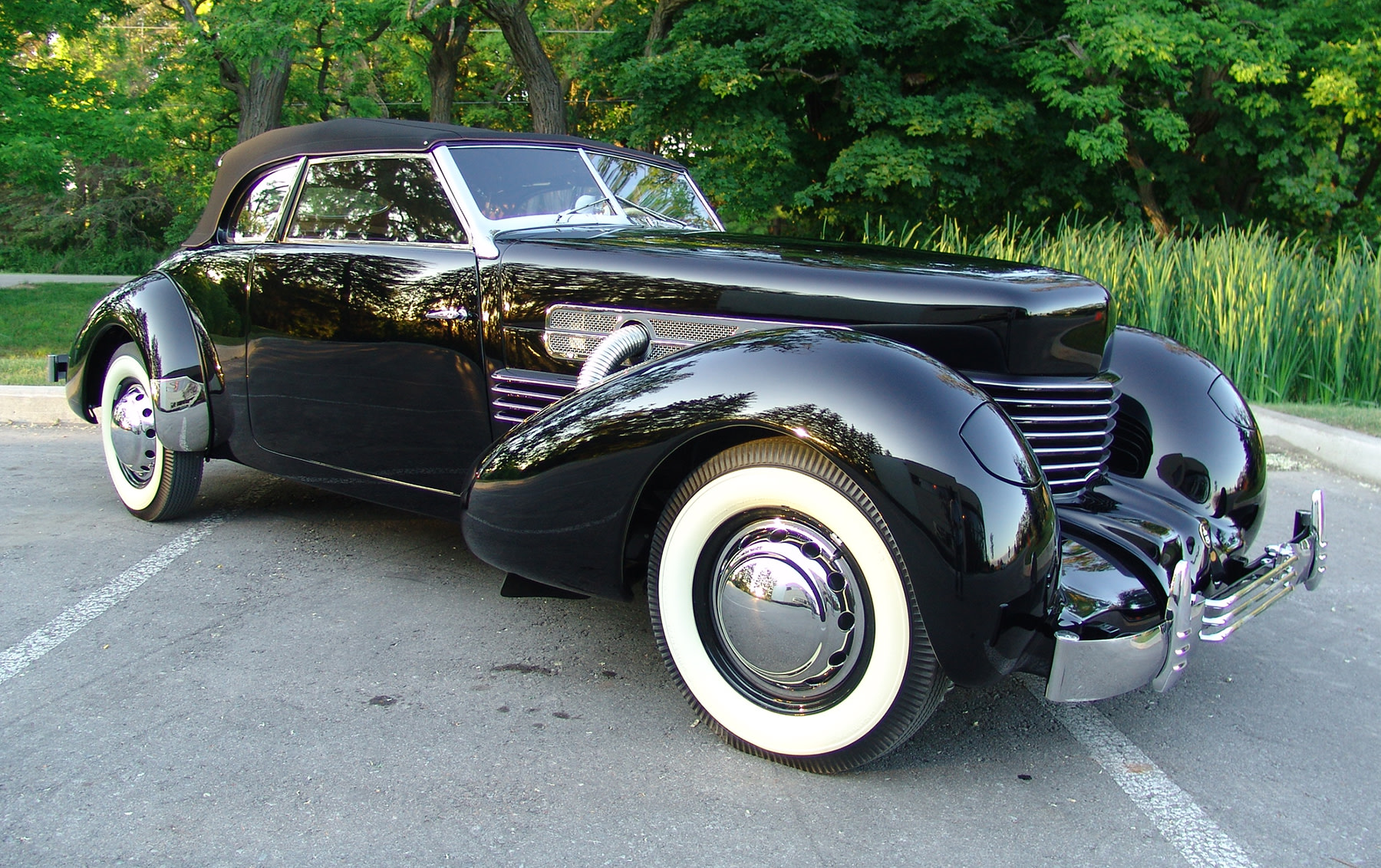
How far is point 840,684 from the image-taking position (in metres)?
2.29

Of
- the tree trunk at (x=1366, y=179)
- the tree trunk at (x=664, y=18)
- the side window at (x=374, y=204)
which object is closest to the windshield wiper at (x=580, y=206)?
the side window at (x=374, y=204)

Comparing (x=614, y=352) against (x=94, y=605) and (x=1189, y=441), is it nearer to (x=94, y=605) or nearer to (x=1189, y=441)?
(x=1189, y=441)

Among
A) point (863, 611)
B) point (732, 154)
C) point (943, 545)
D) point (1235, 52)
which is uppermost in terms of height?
point (1235, 52)

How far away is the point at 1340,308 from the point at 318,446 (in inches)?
288

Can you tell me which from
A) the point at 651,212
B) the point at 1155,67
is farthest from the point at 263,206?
the point at 1155,67

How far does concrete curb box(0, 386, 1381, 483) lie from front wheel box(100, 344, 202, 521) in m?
1.15

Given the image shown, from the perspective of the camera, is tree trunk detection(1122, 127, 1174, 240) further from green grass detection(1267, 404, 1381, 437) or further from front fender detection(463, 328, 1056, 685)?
front fender detection(463, 328, 1056, 685)

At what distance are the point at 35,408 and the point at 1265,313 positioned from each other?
8.45m

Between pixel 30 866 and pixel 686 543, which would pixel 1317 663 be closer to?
pixel 686 543

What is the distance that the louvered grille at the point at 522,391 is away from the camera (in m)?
3.11

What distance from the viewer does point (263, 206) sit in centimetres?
397

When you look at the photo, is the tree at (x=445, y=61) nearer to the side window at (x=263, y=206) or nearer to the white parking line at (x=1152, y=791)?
the side window at (x=263, y=206)

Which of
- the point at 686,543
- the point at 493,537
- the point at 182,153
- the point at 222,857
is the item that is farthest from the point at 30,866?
the point at 182,153

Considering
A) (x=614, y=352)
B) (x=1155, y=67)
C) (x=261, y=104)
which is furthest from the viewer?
(x=261, y=104)
